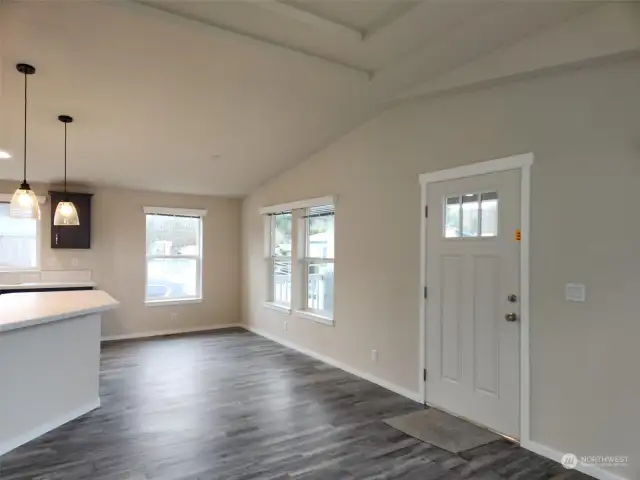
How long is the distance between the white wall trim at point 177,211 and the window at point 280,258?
1292mm

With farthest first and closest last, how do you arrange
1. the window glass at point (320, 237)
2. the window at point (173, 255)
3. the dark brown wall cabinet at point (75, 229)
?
the window at point (173, 255)
the dark brown wall cabinet at point (75, 229)
the window glass at point (320, 237)

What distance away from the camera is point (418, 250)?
407 centimetres

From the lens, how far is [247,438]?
3.25 metres

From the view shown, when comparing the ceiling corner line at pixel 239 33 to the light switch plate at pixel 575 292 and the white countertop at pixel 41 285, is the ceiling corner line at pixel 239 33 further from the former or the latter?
the white countertop at pixel 41 285

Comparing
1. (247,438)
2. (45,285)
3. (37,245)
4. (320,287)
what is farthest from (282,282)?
(247,438)

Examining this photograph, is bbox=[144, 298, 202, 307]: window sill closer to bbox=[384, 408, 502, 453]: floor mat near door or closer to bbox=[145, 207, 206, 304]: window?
bbox=[145, 207, 206, 304]: window

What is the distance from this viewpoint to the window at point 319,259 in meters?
5.53

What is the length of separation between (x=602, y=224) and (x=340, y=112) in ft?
8.70

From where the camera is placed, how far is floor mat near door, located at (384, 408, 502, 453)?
319cm

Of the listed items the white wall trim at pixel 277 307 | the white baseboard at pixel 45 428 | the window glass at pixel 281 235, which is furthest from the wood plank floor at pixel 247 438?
the window glass at pixel 281 235

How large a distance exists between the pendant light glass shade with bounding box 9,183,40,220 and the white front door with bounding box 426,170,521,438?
321cm

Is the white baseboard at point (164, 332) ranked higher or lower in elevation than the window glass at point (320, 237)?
lower

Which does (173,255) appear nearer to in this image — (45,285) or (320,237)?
(45,285)

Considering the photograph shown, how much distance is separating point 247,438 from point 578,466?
223cm
